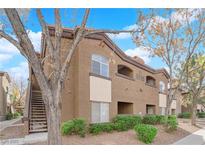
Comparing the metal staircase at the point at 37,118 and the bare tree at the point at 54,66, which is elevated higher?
the bare tree at the point at 54,66

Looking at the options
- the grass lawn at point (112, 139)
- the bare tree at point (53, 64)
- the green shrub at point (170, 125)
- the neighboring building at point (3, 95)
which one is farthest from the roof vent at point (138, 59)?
the neighboring building at point (3, 95)

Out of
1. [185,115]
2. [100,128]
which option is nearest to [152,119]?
[100,128]

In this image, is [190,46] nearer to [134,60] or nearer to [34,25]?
[134,60]

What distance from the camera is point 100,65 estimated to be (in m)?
11.9

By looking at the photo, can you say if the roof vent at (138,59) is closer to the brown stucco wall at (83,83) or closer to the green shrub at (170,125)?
the brown stucco wall at (83,83)

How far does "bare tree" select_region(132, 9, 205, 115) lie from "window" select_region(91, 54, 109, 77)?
189cm

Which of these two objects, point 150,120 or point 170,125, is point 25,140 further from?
point 150,120

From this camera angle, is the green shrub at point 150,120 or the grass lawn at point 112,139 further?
the green shrub at point 150,120

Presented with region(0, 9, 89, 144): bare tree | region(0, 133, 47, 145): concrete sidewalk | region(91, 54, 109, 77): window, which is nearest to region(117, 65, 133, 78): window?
region(91, 54, 109, 77): window

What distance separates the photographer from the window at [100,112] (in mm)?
11189

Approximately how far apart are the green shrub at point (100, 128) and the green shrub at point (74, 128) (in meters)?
0.74

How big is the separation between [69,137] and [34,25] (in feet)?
13.7

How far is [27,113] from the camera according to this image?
398 inches

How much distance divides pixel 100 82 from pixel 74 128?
10.2ft
